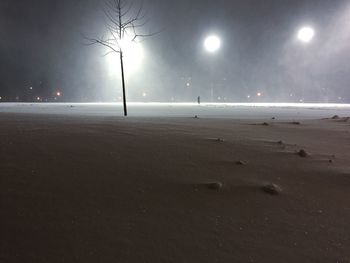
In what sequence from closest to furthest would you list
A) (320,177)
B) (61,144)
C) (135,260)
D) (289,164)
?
(135,260)
(320,177)
(289,164)
(61,144)

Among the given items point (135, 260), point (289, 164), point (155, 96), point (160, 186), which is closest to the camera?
point (135, 260)

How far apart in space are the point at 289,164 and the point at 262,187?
1.20 meters

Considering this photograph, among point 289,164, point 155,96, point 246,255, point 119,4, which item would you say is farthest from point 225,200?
point 155,96

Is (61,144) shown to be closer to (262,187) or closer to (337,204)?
(262,187)

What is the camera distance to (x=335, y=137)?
7254 mm

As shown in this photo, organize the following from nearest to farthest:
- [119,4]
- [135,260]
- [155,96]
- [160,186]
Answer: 1. [135,260]
2. [160,186]
3. [119,4]
4. [155,96]

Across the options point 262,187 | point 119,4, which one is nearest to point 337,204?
Result: point 262,187

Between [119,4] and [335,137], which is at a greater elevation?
[119,4]

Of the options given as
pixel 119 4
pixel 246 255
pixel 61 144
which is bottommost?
pixel 246 255

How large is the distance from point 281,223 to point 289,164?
193 centimetres

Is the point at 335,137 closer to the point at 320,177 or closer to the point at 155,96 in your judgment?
the point at 320,177

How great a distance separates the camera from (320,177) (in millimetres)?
4055

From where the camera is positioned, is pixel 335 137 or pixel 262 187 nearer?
pixel 262 187

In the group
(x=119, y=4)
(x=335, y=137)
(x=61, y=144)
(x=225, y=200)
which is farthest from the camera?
(x=119, y=4)
